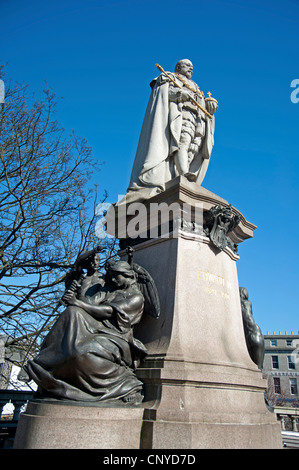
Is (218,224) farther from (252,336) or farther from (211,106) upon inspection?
(211,106)

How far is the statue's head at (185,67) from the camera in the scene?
8.40m

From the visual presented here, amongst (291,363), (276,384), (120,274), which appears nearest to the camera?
(120,274)

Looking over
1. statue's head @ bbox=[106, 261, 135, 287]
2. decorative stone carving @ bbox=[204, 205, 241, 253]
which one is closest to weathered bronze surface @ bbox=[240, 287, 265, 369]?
decorative stone carving @ bbox=[204, 205, 241, 253]

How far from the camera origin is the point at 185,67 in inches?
331

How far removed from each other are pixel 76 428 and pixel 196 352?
5.73 feet

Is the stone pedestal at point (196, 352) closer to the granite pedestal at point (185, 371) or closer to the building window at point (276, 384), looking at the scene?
the granite pedestal at point (185, 371)

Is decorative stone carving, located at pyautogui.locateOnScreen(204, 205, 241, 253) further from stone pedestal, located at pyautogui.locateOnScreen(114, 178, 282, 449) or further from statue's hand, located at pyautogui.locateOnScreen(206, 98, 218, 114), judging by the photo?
statue's hand, located at pyautogui.locateOnScreen(206, 98, 218, 114)

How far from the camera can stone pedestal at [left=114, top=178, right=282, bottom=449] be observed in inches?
156

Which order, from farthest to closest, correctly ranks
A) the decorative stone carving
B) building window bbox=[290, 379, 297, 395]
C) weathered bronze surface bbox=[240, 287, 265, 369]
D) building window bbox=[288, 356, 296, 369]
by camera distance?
building window bbox=[288, 356, 296, 369] < building window bbox=[290, 379, 297, 395] < weathered bronze surface bbox=[240, 287, 265, 369] < the decorative stone carving

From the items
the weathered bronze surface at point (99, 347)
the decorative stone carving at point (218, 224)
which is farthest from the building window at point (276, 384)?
the weathered bronze surface at point (99, 347)

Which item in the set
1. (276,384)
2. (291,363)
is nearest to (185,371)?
(291,363)

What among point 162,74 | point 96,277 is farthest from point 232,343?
point 162,74

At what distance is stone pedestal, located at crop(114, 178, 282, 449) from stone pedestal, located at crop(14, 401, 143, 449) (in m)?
0.25

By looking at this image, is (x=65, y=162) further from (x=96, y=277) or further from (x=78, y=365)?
(x=78, y=365)
